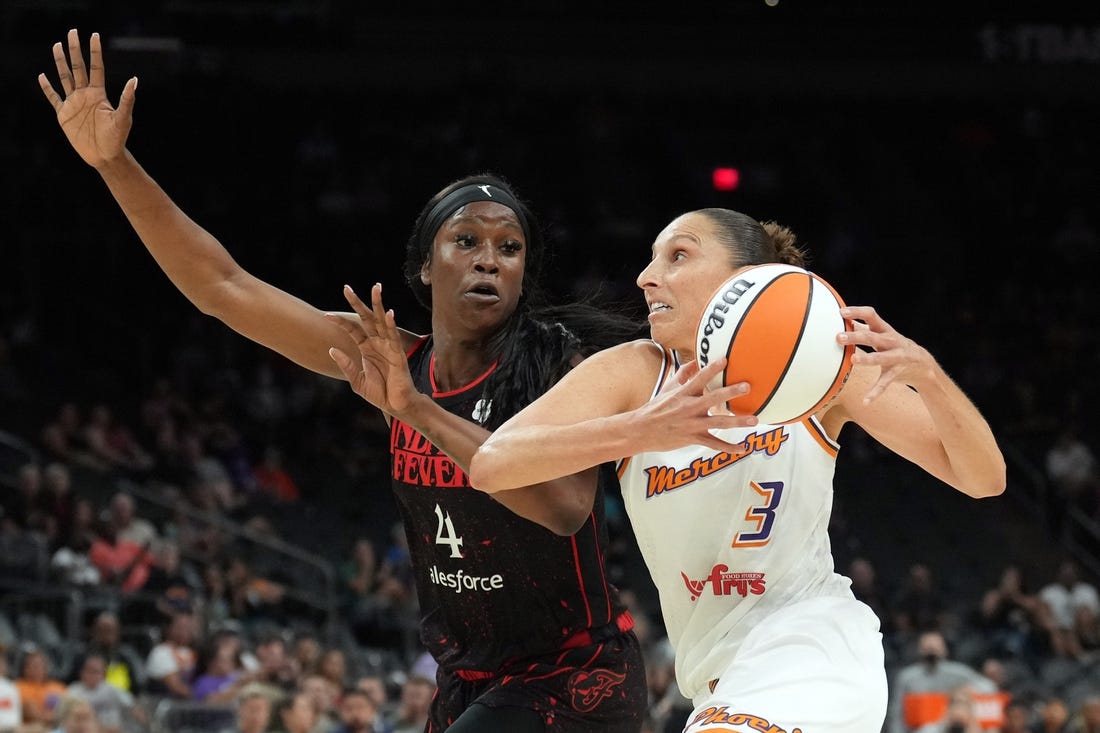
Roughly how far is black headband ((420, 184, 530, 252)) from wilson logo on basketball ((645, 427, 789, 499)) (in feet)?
3.49

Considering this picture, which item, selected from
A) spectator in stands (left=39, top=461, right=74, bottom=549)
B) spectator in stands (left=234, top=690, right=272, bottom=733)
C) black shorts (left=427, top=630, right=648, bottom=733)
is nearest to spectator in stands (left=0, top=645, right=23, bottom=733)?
spectator in stands (left=234, top=690, right=272, bottom=733)

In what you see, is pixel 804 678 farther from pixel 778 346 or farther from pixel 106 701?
pixel 106 701

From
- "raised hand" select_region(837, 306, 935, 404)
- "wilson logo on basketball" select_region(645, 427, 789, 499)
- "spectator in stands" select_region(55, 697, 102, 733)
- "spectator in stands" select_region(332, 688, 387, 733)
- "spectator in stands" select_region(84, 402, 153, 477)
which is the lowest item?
"spectator in stands" select_region(332, 688, 387, 733)

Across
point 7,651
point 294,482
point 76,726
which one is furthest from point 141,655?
point 294,482

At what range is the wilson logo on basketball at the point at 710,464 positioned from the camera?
3.94 meters

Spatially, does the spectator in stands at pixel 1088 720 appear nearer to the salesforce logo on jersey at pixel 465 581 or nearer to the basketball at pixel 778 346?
the salesforce logo on jersey at pixel 465 581

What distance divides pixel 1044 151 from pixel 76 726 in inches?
708

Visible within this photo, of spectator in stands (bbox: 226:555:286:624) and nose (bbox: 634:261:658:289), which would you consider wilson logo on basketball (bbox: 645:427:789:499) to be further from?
spectator in stands (bbox: 226:555:286:624)

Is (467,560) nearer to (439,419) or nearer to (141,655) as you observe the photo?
(439,419)

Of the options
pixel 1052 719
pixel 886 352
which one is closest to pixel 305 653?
pixel 1052 719

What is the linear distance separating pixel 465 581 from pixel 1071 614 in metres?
12.0

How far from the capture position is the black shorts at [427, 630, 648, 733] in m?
4.25

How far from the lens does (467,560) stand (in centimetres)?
439

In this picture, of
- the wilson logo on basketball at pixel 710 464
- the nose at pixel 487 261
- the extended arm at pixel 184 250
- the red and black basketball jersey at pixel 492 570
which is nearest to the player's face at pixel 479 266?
the nose at pixel 487 261
